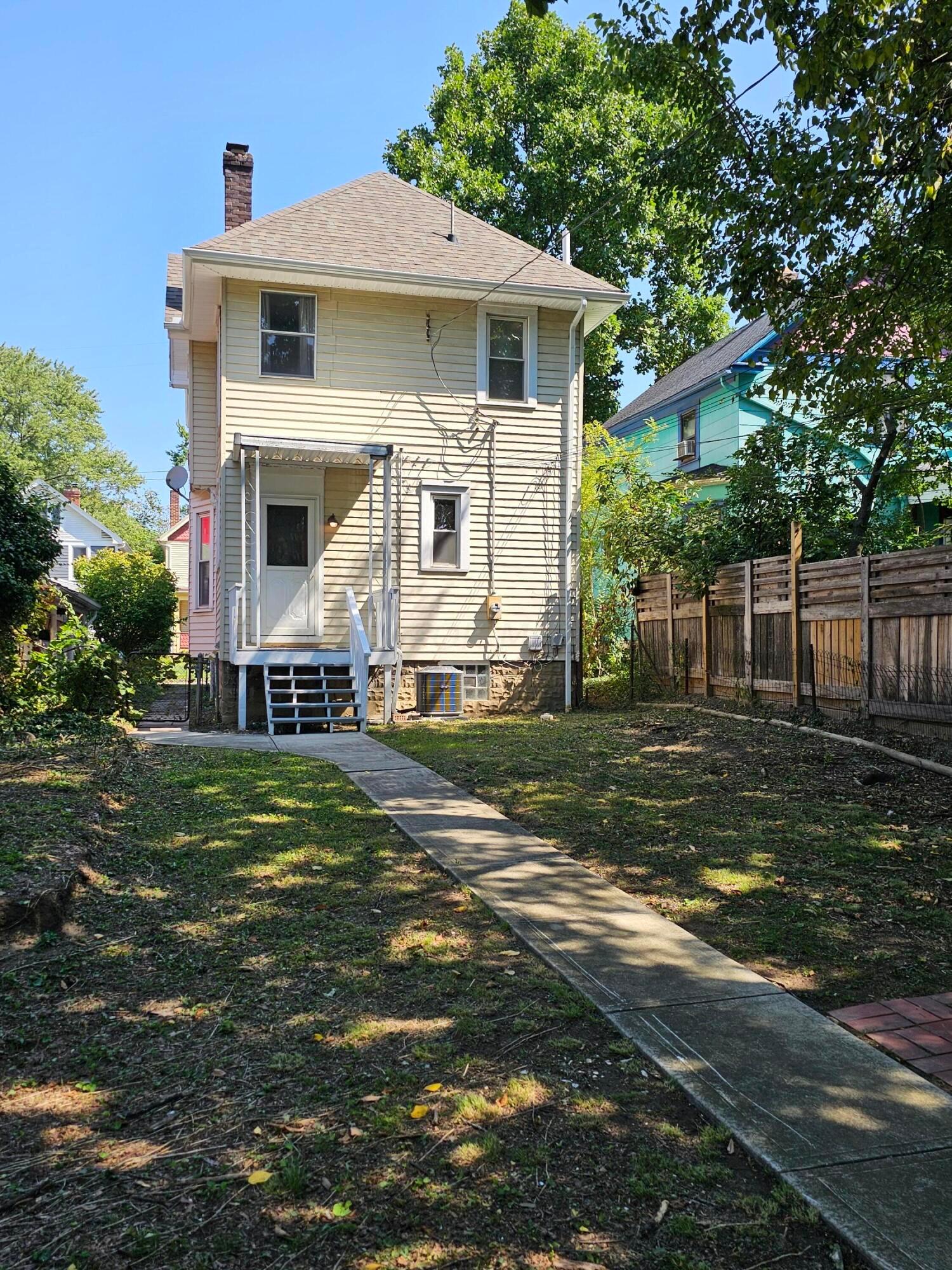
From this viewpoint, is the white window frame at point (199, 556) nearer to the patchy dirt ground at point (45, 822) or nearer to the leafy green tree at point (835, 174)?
the patchy dirt ground at point (45, 822)

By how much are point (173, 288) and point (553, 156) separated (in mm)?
15561

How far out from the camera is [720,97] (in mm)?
8438

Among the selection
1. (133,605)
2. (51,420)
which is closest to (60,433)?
(51,420)

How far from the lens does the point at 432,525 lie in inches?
588

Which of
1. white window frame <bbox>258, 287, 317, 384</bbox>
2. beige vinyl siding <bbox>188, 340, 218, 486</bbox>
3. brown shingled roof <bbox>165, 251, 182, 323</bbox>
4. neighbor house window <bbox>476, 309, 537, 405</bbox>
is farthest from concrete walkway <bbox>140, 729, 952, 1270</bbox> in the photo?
brown shingled roof <bbox>165, 251, 182, 323</bbox>

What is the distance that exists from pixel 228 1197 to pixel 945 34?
742cm

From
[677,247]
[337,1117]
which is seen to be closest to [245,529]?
[677,247]

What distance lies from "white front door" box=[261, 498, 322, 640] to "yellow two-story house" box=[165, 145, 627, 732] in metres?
0.03

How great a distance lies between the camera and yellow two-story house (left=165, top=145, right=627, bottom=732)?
13836 mm

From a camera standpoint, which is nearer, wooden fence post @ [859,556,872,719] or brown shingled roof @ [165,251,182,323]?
wooden fence post @ [859,556,872,719]

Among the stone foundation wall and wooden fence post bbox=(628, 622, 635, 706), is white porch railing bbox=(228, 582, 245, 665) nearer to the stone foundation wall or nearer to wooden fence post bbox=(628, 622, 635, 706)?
the stone foundation wall

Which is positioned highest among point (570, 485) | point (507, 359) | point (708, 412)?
point (708, 412)

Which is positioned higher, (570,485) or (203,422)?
(203,422)

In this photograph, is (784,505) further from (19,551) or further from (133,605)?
(133,605)
